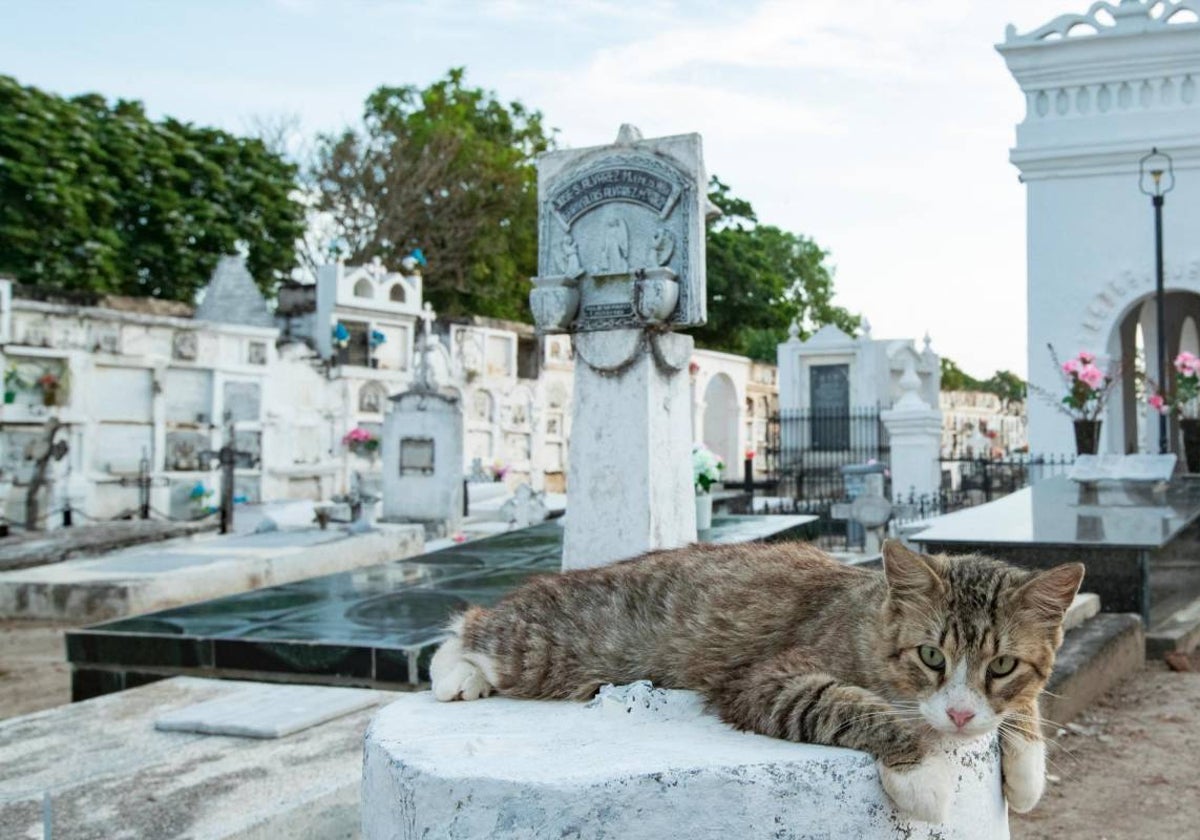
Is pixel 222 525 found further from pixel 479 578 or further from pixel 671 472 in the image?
pixel 671 472

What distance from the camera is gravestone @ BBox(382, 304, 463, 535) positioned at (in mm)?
14070

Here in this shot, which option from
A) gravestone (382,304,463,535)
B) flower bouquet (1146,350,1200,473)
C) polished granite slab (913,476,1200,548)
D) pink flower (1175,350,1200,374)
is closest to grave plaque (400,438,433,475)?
gravestone (382,304,463,535)

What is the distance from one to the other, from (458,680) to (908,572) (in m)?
1.02

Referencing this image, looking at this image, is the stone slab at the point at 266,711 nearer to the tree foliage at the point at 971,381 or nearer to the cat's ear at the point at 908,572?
the cat's ear at the point at 908,572

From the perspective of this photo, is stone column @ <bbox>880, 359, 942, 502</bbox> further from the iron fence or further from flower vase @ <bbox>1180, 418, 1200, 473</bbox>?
flower vase @ <bbox>1180, 418, 1200, 473</bbox>

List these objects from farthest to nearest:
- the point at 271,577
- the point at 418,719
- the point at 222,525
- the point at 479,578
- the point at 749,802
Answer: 1. the point at 222,525
2. the point at 271,577
3. the point at 479,578
4. the point at 418,719
5. the point at 749,802

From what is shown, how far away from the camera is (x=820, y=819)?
5.81 feet

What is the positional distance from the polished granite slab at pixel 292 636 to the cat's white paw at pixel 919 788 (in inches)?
152

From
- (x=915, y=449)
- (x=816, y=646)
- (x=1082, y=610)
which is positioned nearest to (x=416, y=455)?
(x=915, y=449)

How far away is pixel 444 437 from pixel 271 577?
469cm

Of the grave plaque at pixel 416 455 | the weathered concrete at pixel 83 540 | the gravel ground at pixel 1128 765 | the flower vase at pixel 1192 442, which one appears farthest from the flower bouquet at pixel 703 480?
the flower vase at pixel 1192 442

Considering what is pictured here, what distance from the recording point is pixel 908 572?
193 cm

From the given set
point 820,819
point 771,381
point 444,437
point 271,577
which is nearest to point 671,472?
point 271,577

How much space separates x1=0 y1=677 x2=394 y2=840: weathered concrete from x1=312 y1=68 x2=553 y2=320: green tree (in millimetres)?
26405
